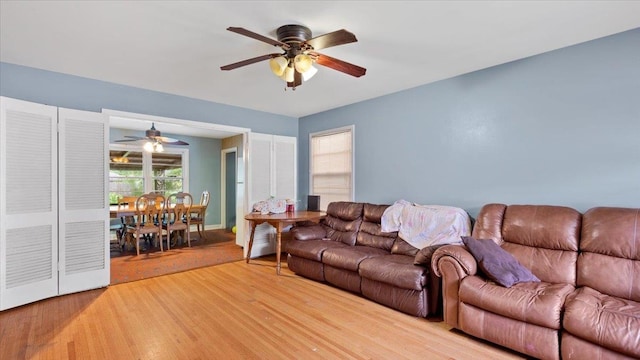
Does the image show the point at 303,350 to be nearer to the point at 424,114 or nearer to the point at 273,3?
the point at 273,3

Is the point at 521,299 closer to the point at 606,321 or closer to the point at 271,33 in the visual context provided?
the point at 606,321

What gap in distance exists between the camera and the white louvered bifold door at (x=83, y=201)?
341 centimetres

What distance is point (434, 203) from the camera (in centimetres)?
389

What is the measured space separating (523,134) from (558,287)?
156 cm

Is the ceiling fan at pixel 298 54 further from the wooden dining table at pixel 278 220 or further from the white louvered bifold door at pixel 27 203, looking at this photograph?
the white louvered bifold door at pixel 27 203

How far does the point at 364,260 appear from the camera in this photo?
3.29 m

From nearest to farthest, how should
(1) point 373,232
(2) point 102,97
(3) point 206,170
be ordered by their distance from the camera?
1. (2) point 102,97
2. (1) point 373,232
3. (3) point 206,170

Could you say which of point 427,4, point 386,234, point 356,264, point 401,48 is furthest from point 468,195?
point 427,4

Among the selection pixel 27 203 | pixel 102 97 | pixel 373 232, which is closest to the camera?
pixel 27 203

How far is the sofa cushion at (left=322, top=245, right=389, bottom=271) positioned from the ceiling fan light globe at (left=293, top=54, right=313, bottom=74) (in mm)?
2041

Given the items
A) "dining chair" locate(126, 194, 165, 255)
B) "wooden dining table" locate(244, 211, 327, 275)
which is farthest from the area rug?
"wooden dining table" locate(244, 211, 327, 275)

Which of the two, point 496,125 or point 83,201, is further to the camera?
point 83,201

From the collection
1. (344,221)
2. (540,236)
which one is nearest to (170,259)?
(344,221)

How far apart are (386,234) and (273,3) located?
281cm
